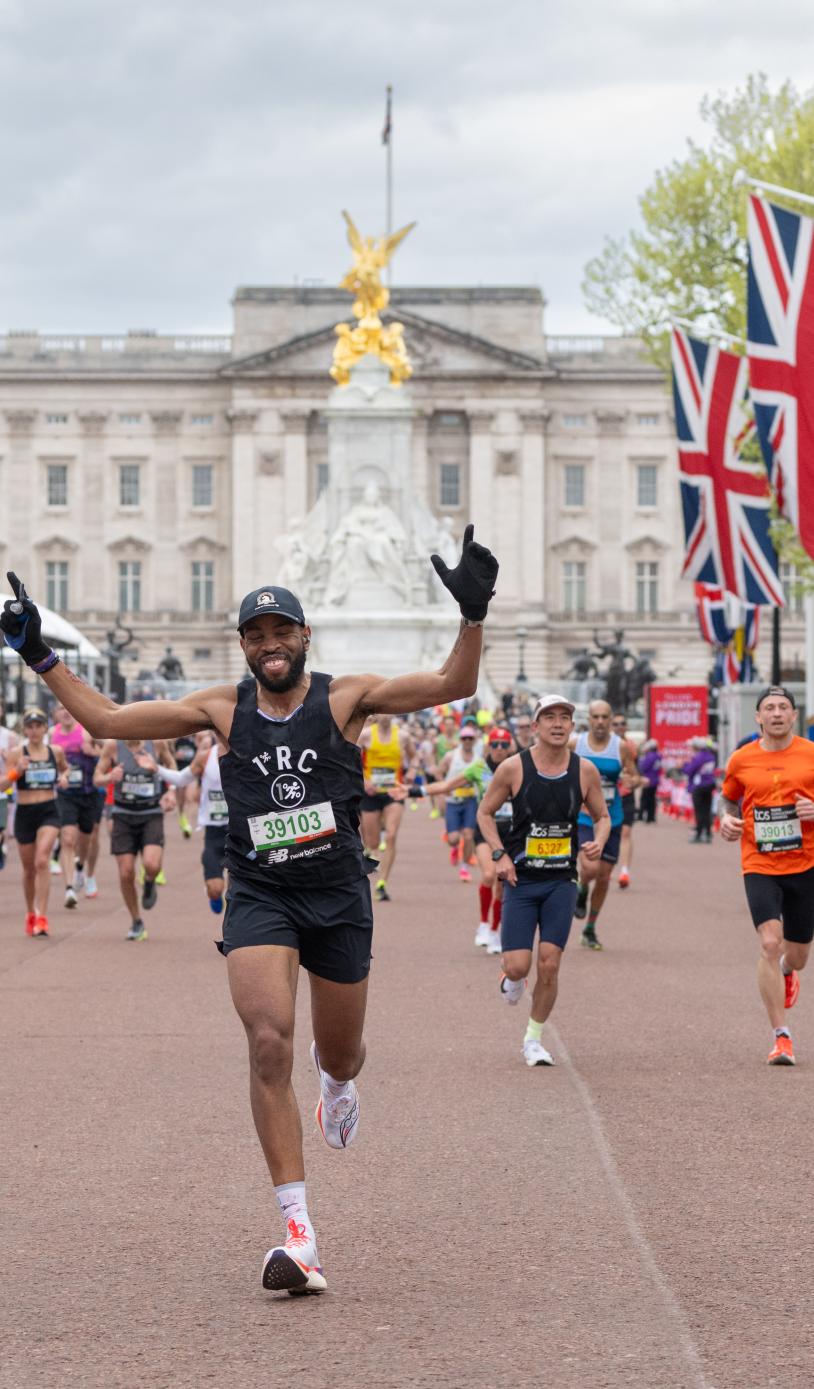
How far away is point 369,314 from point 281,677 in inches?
2549

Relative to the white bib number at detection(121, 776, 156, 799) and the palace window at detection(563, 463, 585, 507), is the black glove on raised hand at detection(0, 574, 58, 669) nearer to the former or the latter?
the white bib number at detection(121, 776, 156, 799)

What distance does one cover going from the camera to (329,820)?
677 centimetres

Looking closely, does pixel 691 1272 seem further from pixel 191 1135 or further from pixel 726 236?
pixel 726 236

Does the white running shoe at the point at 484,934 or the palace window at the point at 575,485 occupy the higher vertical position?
the palace window at the point at 575,485

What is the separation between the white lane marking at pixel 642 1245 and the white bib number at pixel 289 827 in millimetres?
1564

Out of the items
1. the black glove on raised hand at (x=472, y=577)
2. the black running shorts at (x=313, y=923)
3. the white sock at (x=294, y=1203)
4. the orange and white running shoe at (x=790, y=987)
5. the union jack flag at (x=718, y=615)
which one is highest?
the black glove on raised hand at (x=472, y=577)

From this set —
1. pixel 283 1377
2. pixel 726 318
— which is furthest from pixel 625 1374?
pixel 726 318

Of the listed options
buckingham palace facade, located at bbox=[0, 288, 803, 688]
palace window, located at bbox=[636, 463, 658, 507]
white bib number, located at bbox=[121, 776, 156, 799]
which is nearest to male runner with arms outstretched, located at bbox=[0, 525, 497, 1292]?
white bib number, located at bbox=[121, 776, 156, 799]

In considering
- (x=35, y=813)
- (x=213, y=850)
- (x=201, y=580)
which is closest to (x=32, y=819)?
(x=35, y=813)

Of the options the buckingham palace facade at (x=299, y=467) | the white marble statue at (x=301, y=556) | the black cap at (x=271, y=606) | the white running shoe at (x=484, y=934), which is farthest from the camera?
the buckingham palace facade at (x=299, y=467)

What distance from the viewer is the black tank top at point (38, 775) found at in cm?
1755

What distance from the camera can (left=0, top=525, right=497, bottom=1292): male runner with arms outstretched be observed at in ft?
21.5

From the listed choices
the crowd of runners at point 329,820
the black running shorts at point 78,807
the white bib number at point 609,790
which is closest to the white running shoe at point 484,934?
the crowd of runners at point 329,820

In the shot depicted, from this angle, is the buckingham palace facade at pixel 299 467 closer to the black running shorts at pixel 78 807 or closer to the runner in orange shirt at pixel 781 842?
the black running shorts at pixel 78 807
